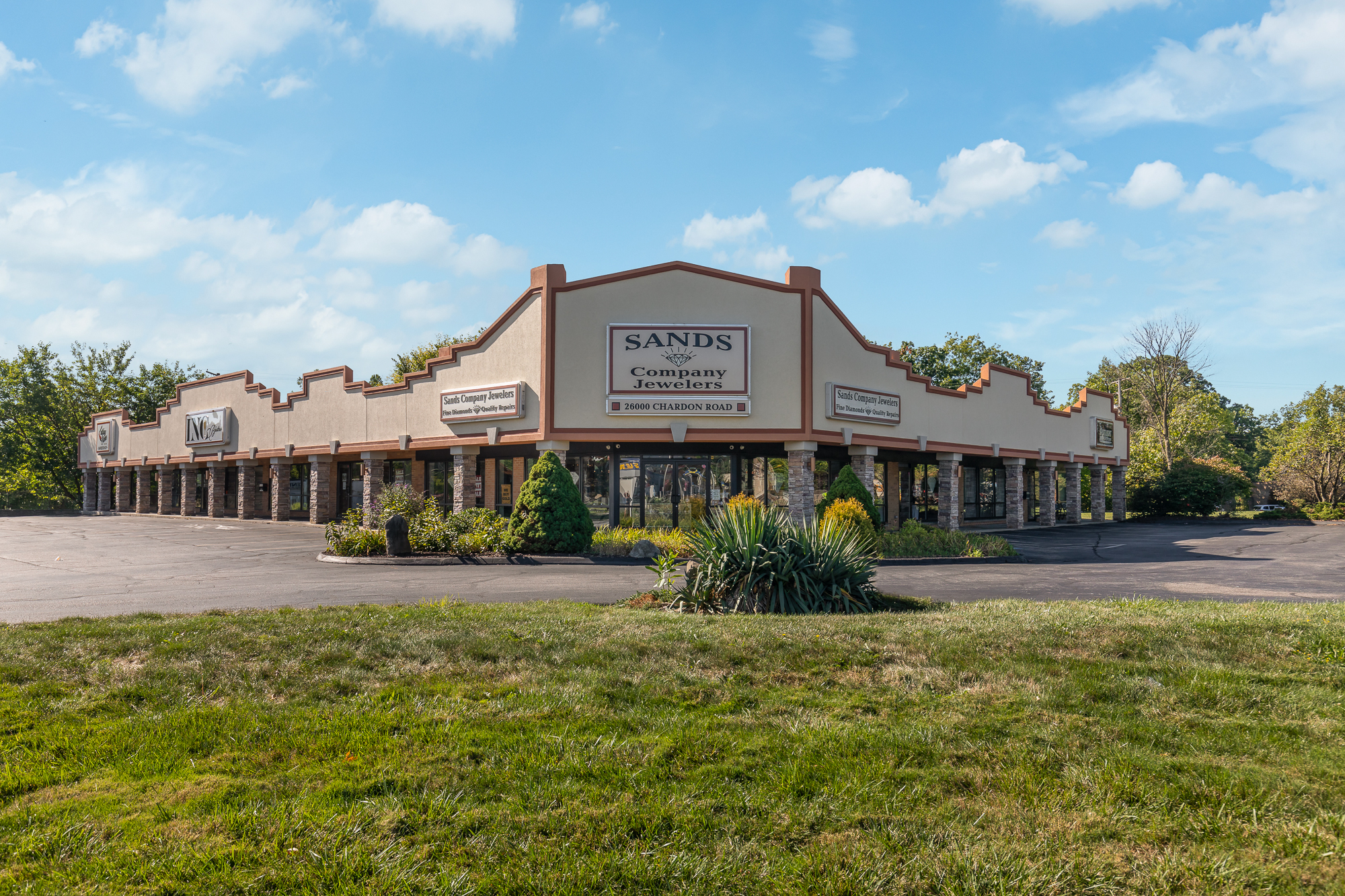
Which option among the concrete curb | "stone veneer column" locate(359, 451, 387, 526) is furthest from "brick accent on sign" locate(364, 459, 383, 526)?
the concrete curb

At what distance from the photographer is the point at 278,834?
346cm

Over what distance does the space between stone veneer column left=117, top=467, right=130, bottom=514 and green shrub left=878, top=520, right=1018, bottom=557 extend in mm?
50294

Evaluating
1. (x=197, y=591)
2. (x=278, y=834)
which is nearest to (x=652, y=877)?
(x=278, y=834)

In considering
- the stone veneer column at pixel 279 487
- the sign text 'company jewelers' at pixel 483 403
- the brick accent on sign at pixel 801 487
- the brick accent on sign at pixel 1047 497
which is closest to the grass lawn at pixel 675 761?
the brick accent on sign at pixel 801 487

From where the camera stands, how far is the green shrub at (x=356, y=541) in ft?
62.6

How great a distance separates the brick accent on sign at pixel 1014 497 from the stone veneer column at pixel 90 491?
57.4 meters

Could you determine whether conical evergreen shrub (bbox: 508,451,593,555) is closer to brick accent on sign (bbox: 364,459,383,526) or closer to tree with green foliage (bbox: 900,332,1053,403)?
brick accent on sign (bbox: 364,459,383,526)

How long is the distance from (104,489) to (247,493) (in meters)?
21.6

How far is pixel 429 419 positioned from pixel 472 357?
3127 millimetres

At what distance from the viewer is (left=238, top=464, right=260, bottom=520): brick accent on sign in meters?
38.5

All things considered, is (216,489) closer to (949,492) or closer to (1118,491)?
(949,492)

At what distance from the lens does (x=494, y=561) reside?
18.5 m

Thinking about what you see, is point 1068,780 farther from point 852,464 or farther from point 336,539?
point 852,464

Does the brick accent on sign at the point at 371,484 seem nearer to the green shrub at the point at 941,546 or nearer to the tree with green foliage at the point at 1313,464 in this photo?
the green shrub at the point at 941,546
